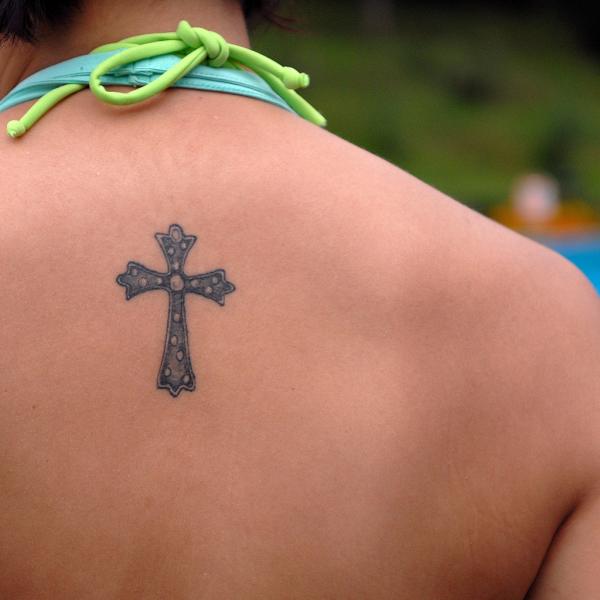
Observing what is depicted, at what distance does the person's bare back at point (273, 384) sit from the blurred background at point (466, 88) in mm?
7412

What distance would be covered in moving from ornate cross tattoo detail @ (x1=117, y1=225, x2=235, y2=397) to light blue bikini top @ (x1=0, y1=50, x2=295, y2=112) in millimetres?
161

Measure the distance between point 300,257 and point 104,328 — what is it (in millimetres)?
203

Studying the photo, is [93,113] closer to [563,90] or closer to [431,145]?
[431,145]

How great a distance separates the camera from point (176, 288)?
1.09m

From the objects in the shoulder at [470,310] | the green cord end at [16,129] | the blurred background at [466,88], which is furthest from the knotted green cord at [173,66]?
the blurred background at [466,88]

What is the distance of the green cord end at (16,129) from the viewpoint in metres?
1.09

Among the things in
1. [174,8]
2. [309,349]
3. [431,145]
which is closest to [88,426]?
[309,349]

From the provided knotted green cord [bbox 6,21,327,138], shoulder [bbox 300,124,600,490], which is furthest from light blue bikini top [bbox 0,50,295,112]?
shoulder [bbox 300,124,600,490]

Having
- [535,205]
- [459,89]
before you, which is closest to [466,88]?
[459,89]

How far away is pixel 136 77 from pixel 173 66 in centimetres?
4

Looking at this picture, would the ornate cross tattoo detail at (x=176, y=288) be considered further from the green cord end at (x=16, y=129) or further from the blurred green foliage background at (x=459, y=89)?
the blurred green foliage background at (x=459, y=89)

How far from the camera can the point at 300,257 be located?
1.10 m

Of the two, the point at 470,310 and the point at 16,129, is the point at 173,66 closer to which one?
the point at 16,129

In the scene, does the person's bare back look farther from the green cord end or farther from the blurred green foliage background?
the blurred green foliage background
